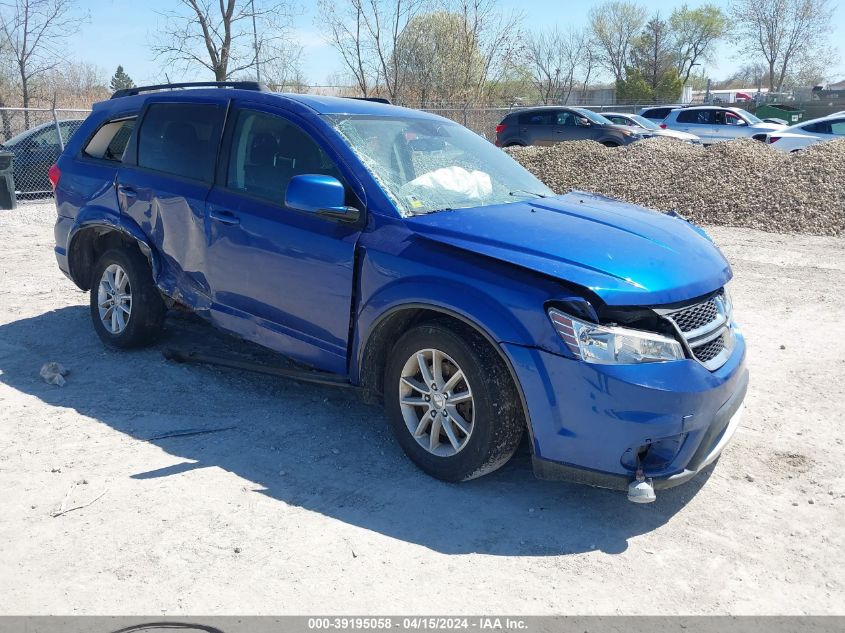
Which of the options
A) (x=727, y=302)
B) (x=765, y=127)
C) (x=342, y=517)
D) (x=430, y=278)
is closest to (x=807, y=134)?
(x=765, y=127)

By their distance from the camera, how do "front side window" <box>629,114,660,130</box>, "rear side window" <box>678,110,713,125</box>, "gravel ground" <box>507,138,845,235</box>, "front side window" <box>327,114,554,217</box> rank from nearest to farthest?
"front side window" <box>327,114,554,217</box> < "gravel ground" <box>507,138,845,235</box> < "front side window" <box>629,114,660,130</box> < "rear side window" <box>678,110,713,125</box>

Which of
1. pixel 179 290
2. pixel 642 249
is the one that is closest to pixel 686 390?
pixel 642 249

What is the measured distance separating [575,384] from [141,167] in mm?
3753

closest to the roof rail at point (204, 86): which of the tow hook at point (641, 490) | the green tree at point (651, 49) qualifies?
the tow hook at point (641, 490)

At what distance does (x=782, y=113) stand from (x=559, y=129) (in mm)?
18795

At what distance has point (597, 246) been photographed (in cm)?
369

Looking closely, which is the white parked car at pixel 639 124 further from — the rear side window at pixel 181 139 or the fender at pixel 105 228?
the fender at pixel 105 228

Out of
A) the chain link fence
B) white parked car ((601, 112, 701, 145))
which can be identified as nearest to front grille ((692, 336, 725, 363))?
the chain link fence

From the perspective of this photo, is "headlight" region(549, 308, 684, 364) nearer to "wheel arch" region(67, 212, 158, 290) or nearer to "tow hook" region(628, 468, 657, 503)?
"tow hook" region(628, 468, 657, 503)

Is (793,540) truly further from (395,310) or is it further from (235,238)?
(235,238)

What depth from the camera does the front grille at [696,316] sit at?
3.51 metres

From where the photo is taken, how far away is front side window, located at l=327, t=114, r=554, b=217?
14.0 feet

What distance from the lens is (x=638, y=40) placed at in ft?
214

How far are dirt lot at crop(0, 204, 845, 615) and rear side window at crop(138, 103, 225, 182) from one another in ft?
4.85
